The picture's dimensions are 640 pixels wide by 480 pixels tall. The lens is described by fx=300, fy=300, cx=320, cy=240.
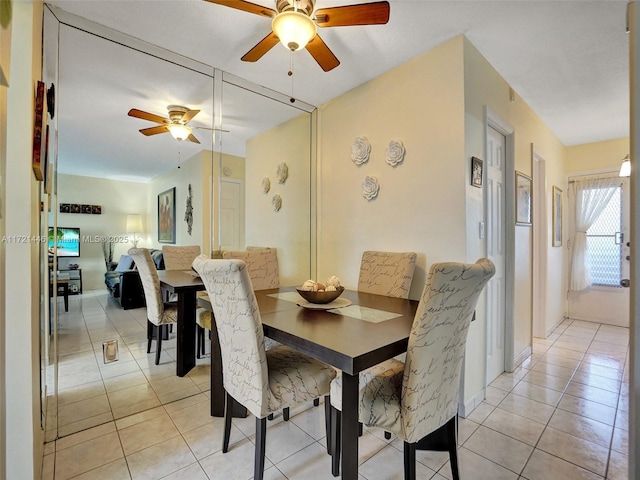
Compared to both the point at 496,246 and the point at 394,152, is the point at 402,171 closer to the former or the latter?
the point at 394,152

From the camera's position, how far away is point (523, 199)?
286cm

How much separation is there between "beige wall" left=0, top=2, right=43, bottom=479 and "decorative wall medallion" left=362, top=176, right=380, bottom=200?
2100 mm

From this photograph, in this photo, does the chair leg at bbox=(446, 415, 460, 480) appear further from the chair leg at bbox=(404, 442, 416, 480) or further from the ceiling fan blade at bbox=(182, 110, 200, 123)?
the ceiling fan blade at bbox=(182, 110, 200, 123)

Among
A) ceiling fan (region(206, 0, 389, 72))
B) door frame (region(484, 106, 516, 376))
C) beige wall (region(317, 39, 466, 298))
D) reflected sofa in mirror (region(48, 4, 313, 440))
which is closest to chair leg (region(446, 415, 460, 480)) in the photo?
beige wall (region(317, 39, 466, 298))

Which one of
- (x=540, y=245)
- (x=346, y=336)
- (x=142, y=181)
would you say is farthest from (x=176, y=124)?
(x=540, y=245)

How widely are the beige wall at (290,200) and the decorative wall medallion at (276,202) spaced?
0.03 meters

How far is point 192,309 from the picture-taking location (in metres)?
2.39

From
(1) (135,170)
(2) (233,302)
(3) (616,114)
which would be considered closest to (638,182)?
(2) (233,302)

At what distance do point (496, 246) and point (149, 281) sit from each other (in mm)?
2812

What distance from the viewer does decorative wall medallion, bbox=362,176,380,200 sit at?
253cm

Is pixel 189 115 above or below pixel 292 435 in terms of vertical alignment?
above

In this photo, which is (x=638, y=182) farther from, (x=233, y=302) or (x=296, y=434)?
(x=296, y=434)

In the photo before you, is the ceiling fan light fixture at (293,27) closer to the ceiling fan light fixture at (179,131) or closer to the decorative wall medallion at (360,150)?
the decorative wall medallion at (360,150)

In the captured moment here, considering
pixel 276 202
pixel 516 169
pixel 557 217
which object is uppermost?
pixel 516 169
